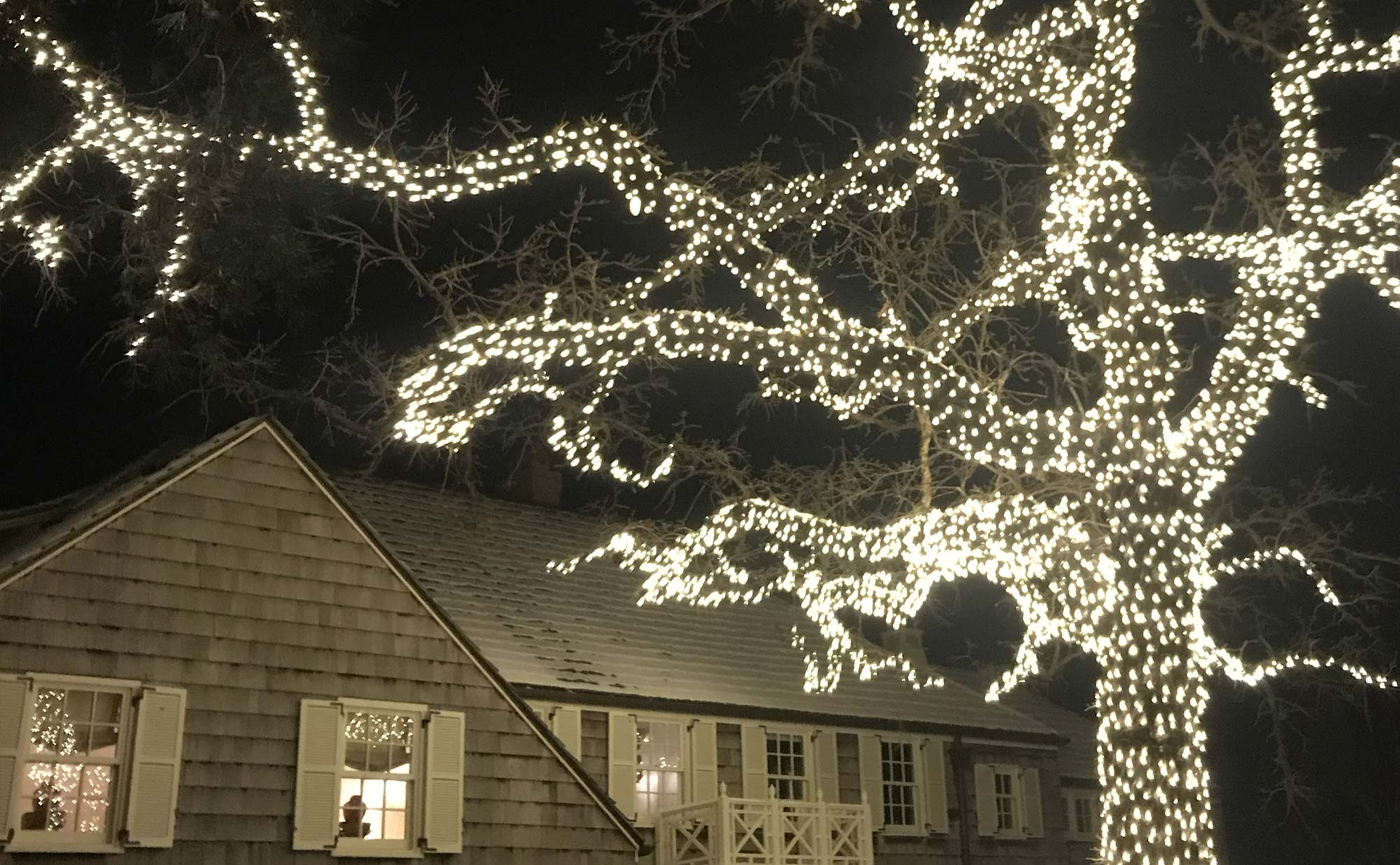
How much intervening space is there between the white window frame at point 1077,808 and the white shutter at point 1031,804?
2.34 metres

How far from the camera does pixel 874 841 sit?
18.2 m

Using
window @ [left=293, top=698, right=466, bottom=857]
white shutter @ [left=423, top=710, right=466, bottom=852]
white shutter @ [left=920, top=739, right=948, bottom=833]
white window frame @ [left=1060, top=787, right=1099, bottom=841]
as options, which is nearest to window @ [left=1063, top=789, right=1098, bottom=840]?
white window frame @ [left=1060, top=787, right=1099, bottom=841]

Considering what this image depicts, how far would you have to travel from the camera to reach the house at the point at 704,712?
1555cm

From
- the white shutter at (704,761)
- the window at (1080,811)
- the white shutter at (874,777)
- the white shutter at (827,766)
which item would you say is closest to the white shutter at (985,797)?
the white shutter at (874,777)

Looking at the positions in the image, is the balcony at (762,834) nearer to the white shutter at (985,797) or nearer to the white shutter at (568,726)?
the white shutter at (568,726)

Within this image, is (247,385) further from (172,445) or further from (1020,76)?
(1020,76)

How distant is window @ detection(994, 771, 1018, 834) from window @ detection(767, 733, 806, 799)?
449 cm

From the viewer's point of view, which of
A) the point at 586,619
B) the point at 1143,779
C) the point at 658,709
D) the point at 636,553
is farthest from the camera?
the point at 586,619

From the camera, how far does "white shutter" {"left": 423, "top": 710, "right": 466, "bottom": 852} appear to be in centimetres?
1185

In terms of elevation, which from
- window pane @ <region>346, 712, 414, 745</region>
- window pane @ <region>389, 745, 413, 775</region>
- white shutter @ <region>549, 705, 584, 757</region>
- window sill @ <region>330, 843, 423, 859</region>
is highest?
white shutter @ <region>549, 705, 584, 757</region>

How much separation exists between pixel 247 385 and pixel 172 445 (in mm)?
1123

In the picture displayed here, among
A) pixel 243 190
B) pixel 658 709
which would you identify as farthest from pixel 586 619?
pixel 243 190

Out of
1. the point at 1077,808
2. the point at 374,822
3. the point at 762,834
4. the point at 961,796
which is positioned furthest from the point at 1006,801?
the point at 374,822

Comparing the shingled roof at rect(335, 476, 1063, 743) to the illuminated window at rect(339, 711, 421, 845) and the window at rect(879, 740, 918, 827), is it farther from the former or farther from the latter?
the illuminated window at rect(339, 711, 421, 845)
